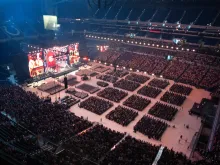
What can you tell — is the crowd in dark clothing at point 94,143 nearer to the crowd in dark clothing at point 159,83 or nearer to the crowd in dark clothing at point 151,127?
the crowd in dark clothing at point 151,127

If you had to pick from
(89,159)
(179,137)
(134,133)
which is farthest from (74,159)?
(179,137)

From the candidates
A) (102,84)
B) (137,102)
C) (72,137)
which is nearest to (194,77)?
(137,102)

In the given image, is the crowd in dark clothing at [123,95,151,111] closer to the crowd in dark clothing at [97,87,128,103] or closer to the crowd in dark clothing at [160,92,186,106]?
the crowd in dark clothing at [97,87,128,103]

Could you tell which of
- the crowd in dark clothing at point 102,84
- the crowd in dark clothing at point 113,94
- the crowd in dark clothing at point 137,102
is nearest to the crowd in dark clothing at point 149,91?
the crowd in dark clothing at point 137,102

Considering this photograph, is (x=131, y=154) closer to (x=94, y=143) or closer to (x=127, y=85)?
(x=94, y=143)

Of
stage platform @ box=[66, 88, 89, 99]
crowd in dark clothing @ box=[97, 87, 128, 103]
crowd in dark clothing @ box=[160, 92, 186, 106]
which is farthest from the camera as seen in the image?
stage platform @ box=[66, 88, 89, 99]

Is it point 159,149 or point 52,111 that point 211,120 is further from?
point 52,111

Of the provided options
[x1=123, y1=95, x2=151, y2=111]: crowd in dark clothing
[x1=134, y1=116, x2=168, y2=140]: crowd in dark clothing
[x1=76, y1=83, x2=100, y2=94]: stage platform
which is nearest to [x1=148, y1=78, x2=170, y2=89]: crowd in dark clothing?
[x1=123, y1=95, x2=151, y2=111]: crowd in dark clothing
